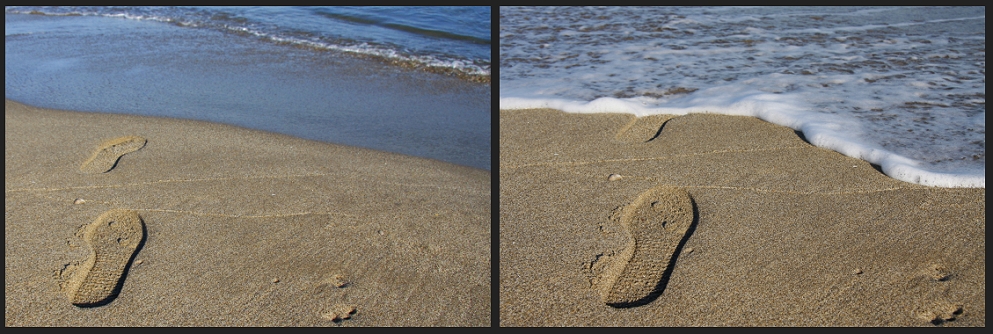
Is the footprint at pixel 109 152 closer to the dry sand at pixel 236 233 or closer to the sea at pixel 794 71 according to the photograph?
the dry sand at pixel 236 233

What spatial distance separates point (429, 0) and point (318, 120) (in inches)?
97.2

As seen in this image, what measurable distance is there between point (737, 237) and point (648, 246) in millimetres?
322

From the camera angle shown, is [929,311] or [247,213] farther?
[247,213]

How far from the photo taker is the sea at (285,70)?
14.3ft

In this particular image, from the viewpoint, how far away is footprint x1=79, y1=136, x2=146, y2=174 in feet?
11.5

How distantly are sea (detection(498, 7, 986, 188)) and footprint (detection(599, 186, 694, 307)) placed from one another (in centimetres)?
100

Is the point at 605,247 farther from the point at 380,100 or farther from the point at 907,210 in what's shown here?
the point at 380,100

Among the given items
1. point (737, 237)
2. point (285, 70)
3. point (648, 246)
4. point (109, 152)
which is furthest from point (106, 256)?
point (285, 70)

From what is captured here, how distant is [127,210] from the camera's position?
301 cm

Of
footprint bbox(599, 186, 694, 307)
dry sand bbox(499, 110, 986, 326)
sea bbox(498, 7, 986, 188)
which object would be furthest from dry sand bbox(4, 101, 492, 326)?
sea bbox(498, 7, 986, 188)

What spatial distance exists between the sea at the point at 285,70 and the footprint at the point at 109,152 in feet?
1.59

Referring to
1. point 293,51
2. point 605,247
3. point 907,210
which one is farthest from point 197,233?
point 293,51

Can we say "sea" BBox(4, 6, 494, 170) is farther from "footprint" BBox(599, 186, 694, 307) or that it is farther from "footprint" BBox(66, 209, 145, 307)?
"footprint" BBox(66, 209, 145, 307)

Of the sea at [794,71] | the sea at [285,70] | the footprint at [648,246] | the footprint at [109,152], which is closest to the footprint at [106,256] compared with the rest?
the footprint at [109,152]
